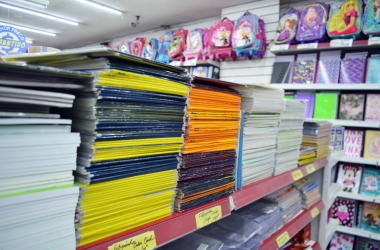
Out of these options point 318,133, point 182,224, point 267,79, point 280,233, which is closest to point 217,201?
point 182,224

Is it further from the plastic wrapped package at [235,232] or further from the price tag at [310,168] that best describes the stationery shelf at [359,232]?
the plastic wrapped package at [235,232]

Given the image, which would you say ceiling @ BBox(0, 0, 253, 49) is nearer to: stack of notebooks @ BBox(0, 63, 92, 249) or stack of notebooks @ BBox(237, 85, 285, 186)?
stack of notebooks @ BBox(237, 85, 285, 186)

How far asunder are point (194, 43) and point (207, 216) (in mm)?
3662

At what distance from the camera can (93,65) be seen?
0.67m

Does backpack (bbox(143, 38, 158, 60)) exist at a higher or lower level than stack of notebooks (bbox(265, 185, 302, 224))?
higher

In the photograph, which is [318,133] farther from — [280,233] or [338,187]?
[338,187]

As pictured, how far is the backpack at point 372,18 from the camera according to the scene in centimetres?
276

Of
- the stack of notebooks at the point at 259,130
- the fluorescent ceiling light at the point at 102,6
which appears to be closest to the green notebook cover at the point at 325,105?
the stack of notebooks at the point at 259,130

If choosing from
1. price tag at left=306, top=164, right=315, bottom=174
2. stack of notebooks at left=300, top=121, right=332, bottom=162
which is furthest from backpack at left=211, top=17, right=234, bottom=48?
price tag at left=306, top=164, right=315, bottom=174

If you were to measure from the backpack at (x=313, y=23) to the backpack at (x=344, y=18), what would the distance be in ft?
0.24

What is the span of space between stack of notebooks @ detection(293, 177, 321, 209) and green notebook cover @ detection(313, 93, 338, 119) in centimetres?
125

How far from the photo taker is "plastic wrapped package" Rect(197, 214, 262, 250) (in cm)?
122

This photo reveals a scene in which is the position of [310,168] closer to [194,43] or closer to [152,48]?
[194,43]

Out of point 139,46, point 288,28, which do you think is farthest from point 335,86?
point 139,46
